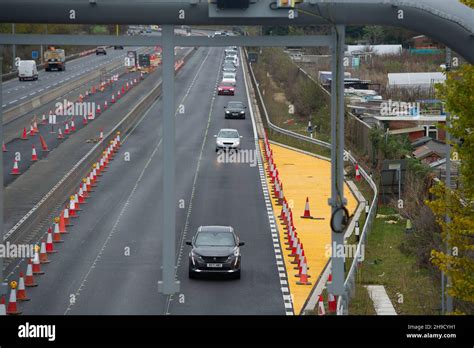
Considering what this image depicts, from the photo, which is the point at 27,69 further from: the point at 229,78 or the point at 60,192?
the point at 60,192

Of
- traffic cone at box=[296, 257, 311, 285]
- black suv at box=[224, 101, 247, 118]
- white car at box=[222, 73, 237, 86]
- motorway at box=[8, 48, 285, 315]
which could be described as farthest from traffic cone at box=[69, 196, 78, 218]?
white car at box=[222, 73, 237, 86]

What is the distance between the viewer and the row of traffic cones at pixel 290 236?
26969 millimetres

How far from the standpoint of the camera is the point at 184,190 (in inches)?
1610

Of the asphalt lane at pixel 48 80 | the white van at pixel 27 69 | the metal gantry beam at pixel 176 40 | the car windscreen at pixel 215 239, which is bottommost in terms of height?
the car windscreen at pixel 215 239

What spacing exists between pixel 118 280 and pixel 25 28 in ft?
174

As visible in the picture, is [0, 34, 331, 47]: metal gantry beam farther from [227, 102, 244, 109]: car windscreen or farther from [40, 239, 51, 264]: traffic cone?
[227, 102, 244, 109]: car windscreen

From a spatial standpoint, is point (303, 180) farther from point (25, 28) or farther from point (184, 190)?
point (25, 28)

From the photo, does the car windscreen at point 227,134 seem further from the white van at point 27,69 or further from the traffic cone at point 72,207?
the white van at point 27,69

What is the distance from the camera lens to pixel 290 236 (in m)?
32.3

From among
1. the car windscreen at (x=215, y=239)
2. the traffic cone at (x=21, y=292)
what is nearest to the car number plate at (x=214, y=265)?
the car windscreen at (x=215, y=239)

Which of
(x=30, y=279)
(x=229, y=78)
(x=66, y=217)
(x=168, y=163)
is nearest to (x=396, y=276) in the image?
(x=30, y=279)

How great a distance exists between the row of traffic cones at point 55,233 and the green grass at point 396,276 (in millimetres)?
7121
